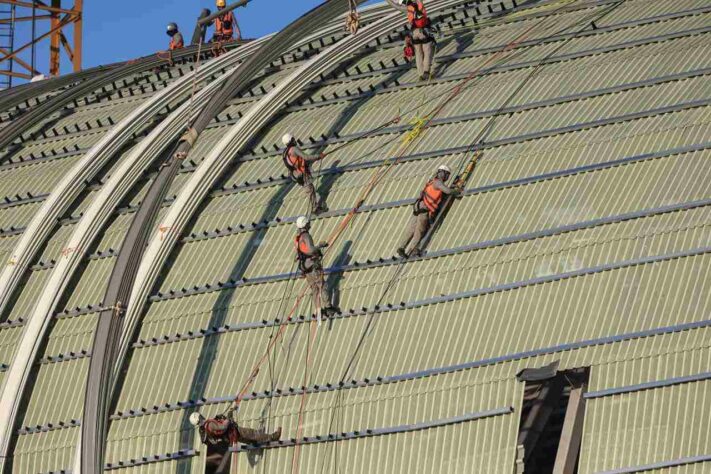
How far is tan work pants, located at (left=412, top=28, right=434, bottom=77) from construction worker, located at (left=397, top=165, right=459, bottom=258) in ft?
26.0

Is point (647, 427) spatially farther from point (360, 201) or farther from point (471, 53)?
point (471, 53)

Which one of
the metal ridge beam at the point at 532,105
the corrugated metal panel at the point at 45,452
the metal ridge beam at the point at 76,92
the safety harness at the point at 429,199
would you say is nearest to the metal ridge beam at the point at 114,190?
the metal ridge beam at the point at 532,105

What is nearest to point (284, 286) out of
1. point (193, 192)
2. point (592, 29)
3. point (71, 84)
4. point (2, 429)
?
point (193, 192)

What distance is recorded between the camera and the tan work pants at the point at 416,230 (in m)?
43.8

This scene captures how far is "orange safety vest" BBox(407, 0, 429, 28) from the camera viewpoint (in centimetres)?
5047

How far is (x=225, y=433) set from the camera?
4031 centimetres

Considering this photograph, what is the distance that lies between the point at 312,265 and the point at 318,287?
67 cm

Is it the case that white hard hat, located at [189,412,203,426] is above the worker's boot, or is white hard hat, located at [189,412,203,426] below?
below

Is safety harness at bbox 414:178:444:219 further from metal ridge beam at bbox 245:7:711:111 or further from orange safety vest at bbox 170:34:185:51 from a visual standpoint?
orange safety vest at bbox 170:34:185:51

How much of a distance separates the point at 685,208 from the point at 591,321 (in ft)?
14.9

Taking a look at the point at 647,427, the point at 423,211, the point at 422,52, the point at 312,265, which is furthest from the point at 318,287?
the point at 422,52

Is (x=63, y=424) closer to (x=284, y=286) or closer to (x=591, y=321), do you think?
(x=284, y=286)

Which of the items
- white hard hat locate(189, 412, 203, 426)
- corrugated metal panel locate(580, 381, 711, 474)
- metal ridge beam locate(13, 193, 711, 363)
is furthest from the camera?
metal ridge beam locate(13, 193, 711, 363)

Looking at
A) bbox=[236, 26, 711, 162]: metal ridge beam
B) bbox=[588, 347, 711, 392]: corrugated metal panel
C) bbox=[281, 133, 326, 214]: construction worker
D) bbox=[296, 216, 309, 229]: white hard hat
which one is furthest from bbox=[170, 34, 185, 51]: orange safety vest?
bbox=[588, 347, 711, 392]: corrugated metal panel
